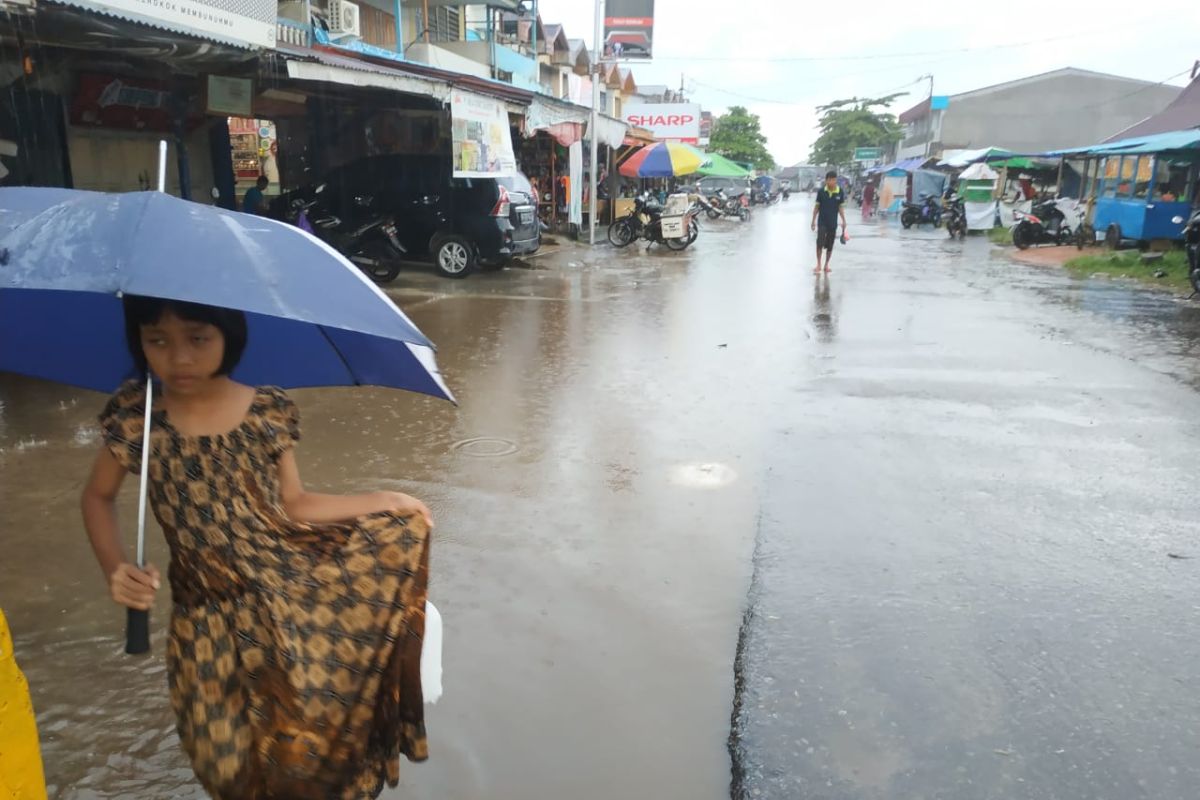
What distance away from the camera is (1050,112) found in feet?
143

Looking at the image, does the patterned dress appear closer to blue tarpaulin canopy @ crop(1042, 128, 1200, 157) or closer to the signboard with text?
the signboard with text

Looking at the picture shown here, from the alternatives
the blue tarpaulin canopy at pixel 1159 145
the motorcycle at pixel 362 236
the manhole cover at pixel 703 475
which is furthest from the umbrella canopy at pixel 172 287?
the blue tarpaulin canopy at pixel 1159 145

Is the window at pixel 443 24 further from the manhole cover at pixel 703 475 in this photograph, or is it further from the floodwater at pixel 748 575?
the manhole cover at pixel 703 475

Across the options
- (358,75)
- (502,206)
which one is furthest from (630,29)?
(358,75)

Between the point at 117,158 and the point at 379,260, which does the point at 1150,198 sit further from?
the point at 117,158

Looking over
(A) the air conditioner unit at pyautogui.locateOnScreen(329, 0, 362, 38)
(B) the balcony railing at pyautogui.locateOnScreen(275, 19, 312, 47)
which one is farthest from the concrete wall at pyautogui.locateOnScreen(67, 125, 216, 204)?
(A) the air conditioner unit at pyautogui.locateOnScreen(329, 0, 362, 38)

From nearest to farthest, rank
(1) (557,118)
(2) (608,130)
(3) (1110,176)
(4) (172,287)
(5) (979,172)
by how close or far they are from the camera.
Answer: (4) (172,287) → (1) (557,118) → (2) (608,130) → (3) (1110,176) → (5) (979,172)

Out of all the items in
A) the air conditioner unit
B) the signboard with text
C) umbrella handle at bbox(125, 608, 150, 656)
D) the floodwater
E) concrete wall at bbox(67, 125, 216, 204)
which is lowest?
the floodwater

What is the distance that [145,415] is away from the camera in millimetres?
1730

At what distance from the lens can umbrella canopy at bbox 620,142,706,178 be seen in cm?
1941

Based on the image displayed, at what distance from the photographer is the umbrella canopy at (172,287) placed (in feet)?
5.08

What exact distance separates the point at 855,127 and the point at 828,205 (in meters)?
60.3

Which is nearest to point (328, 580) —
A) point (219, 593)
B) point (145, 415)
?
point (219, 593)

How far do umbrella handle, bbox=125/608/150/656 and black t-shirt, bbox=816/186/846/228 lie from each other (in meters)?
12.7
